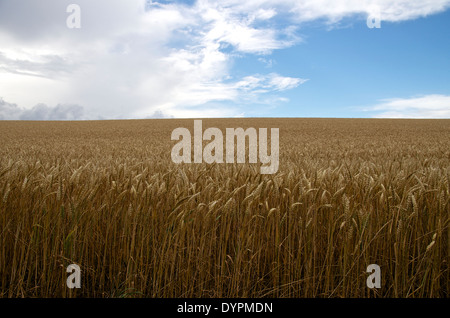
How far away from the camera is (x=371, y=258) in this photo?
6.88ft

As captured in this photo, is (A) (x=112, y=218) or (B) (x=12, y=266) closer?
(B) (x=12, y=266)

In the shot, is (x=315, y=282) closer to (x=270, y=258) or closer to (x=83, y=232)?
(x=270, y=258)

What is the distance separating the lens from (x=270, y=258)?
85.5 inches
